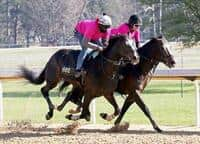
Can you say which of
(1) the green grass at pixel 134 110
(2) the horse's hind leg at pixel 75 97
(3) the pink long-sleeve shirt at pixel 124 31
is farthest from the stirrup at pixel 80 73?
(1) the green grass at pixel 134 110

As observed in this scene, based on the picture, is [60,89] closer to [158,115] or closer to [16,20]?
[158,115]

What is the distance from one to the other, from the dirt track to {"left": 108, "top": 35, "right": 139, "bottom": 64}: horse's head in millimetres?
1276

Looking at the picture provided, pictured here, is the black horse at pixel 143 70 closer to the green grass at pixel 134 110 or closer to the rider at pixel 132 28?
the rider at pixel 132 28

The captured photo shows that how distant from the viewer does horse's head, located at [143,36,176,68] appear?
1060 cm

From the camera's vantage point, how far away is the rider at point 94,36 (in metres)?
10.7

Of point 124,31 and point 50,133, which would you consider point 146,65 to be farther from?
point 50,133

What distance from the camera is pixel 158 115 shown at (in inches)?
584

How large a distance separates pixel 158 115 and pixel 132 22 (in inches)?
177

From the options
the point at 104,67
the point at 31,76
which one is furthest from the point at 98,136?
the point at 31,76

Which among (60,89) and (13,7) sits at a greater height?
(60,89)

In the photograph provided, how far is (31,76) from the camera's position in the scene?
12.6m

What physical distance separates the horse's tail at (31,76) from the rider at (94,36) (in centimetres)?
146

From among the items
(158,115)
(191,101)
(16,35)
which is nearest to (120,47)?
(158,115)

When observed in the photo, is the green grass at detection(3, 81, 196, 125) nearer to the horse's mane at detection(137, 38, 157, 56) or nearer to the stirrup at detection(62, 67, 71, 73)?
the stirrup at detection(62, 67, 71, 73)
